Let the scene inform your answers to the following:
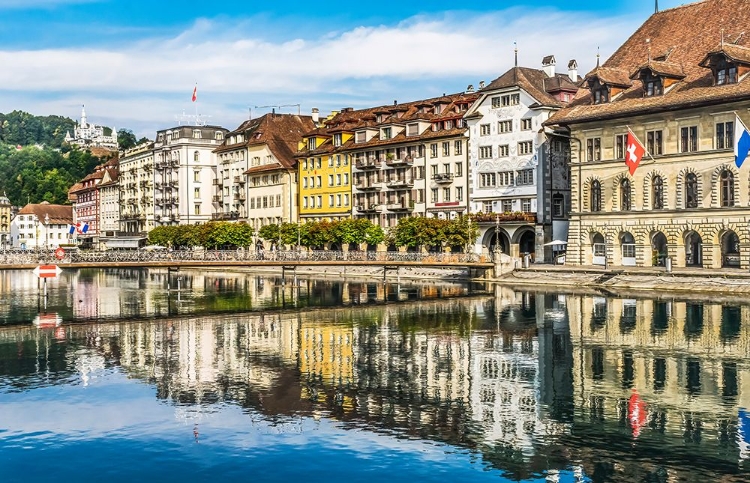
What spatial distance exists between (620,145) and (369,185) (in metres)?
34.1

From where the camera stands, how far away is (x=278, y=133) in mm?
120312

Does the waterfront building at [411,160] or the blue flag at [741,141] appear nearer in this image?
the blue flag at [741,141]

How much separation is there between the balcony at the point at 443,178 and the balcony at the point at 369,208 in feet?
29.7

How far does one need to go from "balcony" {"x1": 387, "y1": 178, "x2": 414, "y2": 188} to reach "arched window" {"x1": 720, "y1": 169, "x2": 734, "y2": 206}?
36.1 metres

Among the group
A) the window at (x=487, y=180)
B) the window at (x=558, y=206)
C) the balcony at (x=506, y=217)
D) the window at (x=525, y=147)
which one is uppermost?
the window at (x=525, y=147)

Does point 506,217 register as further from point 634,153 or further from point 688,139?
point 634,153

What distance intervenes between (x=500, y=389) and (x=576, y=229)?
146 ft

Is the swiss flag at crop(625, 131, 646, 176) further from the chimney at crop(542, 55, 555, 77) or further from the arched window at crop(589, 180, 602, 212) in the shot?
the chimney at crop(542, 55, 555, 77)

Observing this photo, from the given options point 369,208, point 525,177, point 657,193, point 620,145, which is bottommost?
point 657,193

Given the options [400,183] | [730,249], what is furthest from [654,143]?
[400,183]

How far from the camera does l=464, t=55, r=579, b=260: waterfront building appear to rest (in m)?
83.3

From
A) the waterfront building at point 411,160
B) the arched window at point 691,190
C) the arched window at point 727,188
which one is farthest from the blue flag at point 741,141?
the waterfront building at point 411,160

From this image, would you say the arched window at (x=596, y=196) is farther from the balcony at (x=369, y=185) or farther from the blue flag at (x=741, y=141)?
the balcony at (x=369, y=185)

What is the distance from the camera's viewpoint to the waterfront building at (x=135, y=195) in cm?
15250
